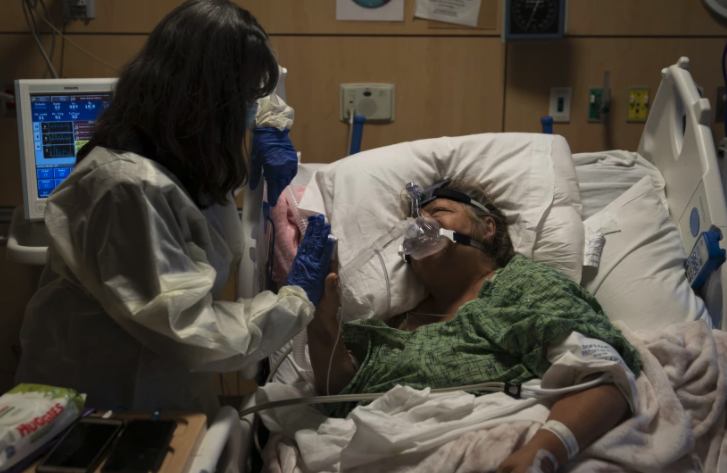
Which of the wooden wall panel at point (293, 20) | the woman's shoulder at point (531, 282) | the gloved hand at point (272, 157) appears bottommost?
the woman's shoulder at point (531, 282)

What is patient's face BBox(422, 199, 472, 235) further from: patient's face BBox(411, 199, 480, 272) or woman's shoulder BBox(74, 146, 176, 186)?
woman's shoulder BBox(74, 146, 176, 186)

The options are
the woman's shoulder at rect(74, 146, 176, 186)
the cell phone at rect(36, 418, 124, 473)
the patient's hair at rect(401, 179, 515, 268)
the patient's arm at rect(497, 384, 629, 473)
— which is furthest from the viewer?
the patient's hair at rect(401, 179, 515, 268)

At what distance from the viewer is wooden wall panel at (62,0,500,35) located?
2551mm

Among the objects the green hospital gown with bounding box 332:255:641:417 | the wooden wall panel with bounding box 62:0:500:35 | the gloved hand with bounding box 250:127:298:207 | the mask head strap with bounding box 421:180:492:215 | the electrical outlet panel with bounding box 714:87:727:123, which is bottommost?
the green hospital gown with bounding box 332:255:641:417

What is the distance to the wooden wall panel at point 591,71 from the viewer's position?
101 inches

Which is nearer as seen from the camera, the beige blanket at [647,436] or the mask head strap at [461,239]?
→ the beige blanket at [647,436]

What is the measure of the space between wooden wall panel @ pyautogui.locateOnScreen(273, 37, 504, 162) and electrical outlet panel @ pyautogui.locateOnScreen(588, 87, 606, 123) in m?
0.36

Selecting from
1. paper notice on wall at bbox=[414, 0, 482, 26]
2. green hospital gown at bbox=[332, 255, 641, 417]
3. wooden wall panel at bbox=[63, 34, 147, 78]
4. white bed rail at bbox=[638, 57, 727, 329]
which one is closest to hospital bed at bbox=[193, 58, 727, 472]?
white bed rail at bbox=[638, 57, 727, 329]

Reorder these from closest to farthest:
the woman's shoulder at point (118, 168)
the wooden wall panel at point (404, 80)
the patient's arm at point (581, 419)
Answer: the woman's shoulder at point (118, 168)
the patient's arm at point (581, 419)
the wooden wall panel at point (404, 80)

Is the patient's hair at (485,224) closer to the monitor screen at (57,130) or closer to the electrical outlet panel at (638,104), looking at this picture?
the electrical outlet panel at (638,104)

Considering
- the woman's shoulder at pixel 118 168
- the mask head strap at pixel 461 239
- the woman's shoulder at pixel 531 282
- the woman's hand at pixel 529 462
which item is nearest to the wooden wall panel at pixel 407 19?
the mask head strap at pixel 461 239

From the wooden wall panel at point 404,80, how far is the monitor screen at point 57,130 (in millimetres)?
865

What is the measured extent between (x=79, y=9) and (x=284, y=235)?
4.51 feet

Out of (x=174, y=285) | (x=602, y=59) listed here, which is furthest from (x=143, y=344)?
(x=602, y=59)
